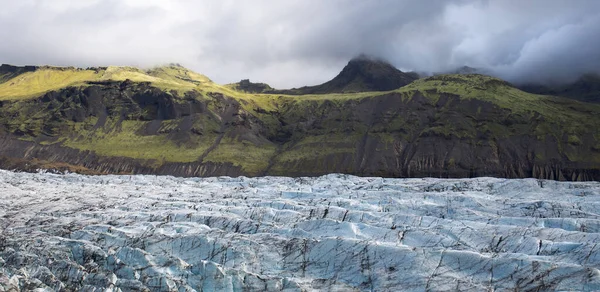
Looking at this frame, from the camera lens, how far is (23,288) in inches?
1212

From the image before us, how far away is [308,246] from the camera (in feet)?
130

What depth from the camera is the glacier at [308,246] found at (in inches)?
1300

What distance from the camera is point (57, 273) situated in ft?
116

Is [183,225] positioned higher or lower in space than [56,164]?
higher

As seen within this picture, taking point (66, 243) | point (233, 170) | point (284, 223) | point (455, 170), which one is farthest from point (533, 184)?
point (233, 170)

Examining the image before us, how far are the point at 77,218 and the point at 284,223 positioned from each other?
25725mm

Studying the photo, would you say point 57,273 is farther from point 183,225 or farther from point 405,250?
point 405,250

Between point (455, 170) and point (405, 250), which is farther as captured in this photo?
point (455, 170)

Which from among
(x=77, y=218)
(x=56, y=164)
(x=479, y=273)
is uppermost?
(x=479, y=273)

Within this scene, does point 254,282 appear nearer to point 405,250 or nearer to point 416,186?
point 405,250

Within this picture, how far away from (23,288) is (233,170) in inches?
6556

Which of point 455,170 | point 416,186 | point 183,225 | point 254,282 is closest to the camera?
point 254,282

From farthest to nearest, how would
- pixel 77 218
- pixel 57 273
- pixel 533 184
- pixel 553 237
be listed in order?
pixel 533 184 < pixel 77 218 < pixel 553 237 < pixel 57 273

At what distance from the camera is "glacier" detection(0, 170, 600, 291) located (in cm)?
3303
